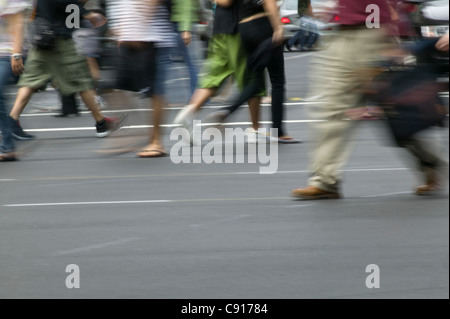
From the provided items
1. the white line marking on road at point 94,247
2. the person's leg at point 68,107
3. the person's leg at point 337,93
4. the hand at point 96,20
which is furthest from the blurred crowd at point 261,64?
the white line marking on road at point 94,247

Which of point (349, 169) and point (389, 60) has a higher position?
point (389, 60)

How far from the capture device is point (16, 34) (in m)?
9.41

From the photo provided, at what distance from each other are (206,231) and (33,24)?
4.37 metres

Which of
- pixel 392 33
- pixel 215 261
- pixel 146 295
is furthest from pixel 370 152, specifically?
pixel 146 295

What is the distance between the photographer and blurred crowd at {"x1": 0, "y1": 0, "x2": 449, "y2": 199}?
20.5 ft

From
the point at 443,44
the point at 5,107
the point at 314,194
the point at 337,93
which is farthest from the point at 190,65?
the point at 443,44

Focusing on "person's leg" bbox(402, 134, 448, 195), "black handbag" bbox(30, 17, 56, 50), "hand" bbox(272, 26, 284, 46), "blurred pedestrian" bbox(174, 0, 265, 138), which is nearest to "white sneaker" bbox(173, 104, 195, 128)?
"blurred pedestrian" bbox(174, 0, 265, 138)

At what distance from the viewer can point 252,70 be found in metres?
9.70

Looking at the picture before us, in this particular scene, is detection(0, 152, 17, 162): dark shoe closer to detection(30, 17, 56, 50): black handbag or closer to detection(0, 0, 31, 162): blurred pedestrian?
detection(0, 0, 31, 162): blurred pedestrian

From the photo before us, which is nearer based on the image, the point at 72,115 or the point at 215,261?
the point at 215,261

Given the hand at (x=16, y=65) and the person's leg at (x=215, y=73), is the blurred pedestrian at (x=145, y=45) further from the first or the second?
the hand at (x=16, y=65)

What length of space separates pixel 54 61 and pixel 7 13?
101 centimetres

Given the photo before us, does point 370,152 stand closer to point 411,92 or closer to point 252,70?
point 252,70

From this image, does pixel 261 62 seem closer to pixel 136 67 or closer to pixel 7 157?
pixel 136 67
